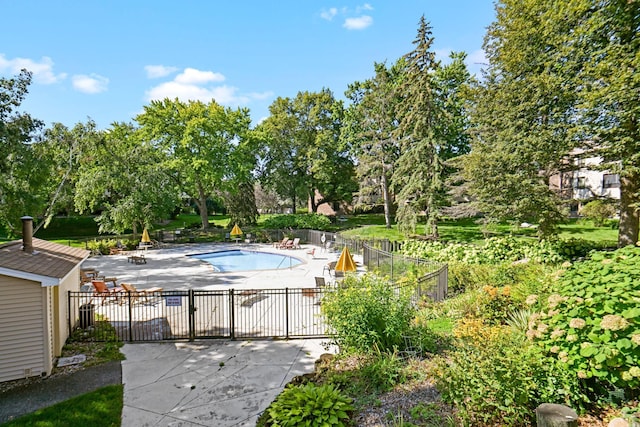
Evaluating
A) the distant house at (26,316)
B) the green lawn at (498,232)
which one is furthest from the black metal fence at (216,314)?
the green lawn at (498,232)

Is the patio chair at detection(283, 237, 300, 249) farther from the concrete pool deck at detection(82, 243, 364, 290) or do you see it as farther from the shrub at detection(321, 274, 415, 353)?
the shrub at detection(321, 274, 415, 353)

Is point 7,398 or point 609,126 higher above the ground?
point 609,126

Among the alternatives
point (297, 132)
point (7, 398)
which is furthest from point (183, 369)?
point (297, 132)

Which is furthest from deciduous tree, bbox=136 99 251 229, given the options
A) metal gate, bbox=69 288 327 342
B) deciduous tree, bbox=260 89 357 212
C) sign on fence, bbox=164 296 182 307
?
sign on fence, bbox=164 296 182 307

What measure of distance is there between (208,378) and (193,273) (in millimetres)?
10925

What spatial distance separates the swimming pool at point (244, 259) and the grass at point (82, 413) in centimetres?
1514

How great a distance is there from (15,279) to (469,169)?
17395mm

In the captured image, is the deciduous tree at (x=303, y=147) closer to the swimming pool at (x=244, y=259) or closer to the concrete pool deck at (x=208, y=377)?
the swimming pool at (x=244, y=259)

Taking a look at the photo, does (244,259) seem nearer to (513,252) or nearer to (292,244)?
(292,244)

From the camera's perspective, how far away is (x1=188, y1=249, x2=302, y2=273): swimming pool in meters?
22.2

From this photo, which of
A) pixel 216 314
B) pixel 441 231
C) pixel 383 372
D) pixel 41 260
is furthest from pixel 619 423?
pixel 441 231

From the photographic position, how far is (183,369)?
7.32m

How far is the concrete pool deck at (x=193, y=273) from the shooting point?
1458cm

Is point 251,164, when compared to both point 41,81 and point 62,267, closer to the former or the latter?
point 41,81
